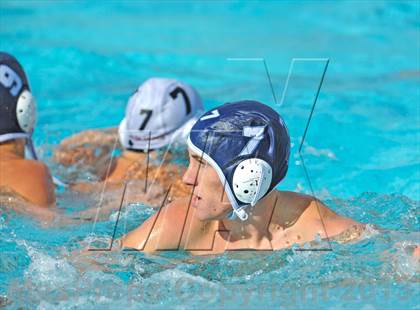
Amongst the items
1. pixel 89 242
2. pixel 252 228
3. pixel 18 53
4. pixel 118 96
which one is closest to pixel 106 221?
pixel 89 242

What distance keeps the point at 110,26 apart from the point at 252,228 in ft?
21.4

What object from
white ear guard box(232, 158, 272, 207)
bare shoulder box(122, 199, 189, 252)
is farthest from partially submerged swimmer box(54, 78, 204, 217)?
white ear guard box(232, 158, 272, 207)

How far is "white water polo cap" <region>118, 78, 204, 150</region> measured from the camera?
668 centimetres

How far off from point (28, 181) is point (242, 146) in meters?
2.06

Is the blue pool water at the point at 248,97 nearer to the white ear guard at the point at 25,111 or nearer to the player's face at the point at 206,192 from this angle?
the player's face at the point at 206,192

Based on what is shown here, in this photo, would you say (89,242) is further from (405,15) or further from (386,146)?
(405,15)

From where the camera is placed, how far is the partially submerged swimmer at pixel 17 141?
6.18m

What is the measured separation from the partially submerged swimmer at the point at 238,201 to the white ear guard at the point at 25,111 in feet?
4.86

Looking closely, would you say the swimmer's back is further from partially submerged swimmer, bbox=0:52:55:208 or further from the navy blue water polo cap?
the navy blue water polo cap

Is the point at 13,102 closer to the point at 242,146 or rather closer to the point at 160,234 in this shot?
the point at 160,234

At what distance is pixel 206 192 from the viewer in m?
4.77

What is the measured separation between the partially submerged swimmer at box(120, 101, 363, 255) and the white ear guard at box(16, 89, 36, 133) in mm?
1482

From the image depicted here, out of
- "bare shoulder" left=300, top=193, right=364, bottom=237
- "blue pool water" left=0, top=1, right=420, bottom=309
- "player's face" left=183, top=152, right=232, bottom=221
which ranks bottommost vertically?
"blue pool water" left=0, top=1, right=420, bottom=309

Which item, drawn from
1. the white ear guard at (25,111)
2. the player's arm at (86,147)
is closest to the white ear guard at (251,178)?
the white ear guard at (25,111)
